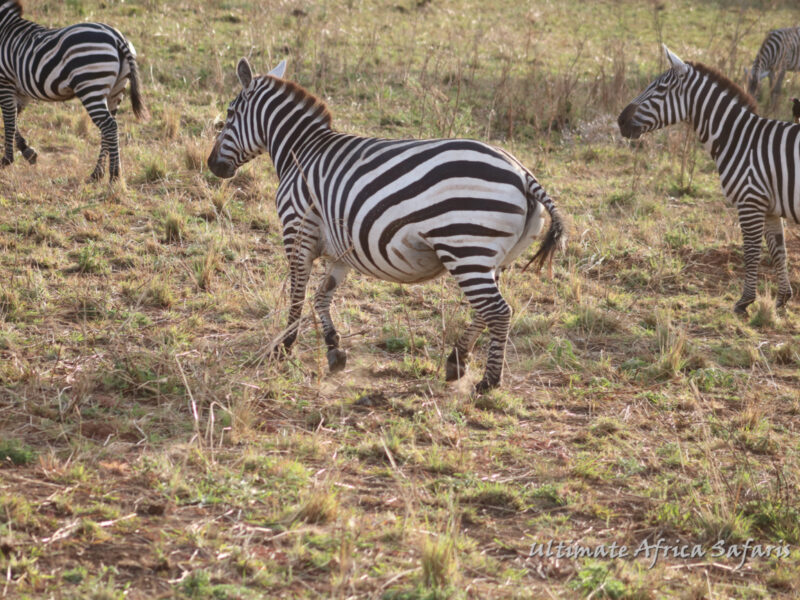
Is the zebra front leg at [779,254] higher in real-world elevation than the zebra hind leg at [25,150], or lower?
higher

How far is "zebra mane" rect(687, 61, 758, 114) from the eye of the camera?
28.0ft

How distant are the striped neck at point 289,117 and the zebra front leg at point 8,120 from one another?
4.55 metres

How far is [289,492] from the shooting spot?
4.68 metres

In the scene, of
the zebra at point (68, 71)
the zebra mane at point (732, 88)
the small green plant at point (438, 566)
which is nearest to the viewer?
the small green plant at point (438, 566)

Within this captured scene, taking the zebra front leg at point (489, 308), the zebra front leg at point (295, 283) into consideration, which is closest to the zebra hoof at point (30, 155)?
the zebra front leg at point (295, 283)

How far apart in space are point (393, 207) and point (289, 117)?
1612 millimetres

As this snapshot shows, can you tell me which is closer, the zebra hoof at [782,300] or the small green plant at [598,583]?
the small green plant at [598,583]

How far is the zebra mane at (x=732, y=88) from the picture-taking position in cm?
852

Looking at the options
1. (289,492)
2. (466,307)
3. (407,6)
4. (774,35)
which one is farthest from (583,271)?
(407,6)

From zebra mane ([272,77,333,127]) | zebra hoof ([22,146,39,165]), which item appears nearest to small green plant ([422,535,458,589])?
zebra mane ([272,77,333,127])

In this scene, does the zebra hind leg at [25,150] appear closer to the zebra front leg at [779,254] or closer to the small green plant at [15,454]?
the small green plant at [15,454]

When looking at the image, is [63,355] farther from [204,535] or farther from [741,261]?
[741,261]

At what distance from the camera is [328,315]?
6855 mm

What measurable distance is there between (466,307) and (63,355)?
11.1ft
